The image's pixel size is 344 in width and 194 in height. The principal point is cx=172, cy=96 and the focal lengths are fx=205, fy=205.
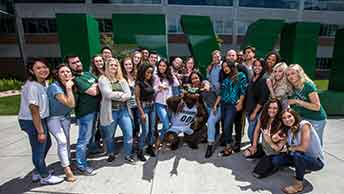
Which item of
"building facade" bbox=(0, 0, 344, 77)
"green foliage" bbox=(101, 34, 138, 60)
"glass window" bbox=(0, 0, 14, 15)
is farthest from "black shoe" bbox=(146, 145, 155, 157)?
"glass window" bbox=(0, 0, 14, 15)

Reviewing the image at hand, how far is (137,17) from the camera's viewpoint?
6172mm

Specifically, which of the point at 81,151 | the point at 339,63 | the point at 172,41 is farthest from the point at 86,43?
the point at 172,41

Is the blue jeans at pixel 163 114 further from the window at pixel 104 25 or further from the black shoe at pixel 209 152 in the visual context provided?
the window at pixel 104 25

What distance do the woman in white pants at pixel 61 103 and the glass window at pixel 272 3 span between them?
22.5 m

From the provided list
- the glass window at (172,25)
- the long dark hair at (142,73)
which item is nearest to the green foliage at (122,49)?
the long dark hair at (142,73)

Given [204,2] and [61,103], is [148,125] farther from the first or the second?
[204,2]

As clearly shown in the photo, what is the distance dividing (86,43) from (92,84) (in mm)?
2963

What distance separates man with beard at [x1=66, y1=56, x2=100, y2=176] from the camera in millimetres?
2904

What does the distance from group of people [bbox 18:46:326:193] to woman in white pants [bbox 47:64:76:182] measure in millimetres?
12

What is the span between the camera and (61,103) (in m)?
2.72

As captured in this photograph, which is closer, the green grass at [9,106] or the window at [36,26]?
the green grass at [9,106]

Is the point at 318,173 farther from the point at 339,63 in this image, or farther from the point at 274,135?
the point at 339,63

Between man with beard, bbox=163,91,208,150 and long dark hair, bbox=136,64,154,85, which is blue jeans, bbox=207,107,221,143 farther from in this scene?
long dark hair, bbox=136,64,154,85

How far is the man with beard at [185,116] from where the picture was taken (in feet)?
12.5
